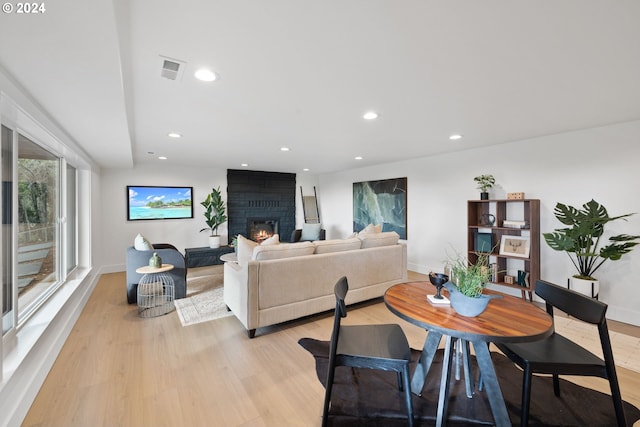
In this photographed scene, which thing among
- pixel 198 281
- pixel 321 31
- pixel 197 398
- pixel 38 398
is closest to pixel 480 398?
pixel 197 398

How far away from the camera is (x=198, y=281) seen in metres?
4.65

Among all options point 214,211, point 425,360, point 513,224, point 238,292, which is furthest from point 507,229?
point 214,211

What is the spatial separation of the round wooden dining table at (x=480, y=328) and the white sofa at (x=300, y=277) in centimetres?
134

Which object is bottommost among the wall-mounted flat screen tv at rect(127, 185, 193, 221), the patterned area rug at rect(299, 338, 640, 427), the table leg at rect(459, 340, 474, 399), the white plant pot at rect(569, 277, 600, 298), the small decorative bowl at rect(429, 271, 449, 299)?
the patterned area rug at rect(299, 338, 640, 427)

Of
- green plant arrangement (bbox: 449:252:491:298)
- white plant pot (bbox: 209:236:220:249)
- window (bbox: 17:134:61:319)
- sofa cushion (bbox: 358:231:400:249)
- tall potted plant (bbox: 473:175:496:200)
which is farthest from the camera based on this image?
white plant pot (bbox: 209:236:220:249)

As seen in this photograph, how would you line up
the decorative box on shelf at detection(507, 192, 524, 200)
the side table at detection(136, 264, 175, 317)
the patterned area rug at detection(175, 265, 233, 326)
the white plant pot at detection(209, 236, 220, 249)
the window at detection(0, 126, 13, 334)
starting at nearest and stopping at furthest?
the window at detection(0, 126, 13, 334), the patterned area rug at detection(175, 265, 233, 326), the side table at detection(136, 264, 175, 317), the decorative box on shelf at detection(507, 192, 524, 200), the white plant pot at detection(209, 236, 220, 249)

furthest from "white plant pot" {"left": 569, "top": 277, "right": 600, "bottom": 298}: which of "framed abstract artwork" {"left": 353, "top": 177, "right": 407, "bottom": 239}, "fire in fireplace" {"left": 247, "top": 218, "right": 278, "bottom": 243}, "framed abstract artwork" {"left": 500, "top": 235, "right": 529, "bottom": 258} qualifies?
"fire in fireplace" {"left": 247, "top": 218, "right": 278, "bottom": 243}

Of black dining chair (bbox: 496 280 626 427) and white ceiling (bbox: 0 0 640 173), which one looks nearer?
white ceiling (bbox: 0 0 640 173)

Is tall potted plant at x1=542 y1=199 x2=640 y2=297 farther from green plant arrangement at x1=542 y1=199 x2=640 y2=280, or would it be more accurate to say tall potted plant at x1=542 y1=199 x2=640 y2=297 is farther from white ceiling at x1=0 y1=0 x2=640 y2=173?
white ceiling at x1=0 y1=0 x2=640 y2=173

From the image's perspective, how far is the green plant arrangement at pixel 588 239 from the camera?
9.49 ft

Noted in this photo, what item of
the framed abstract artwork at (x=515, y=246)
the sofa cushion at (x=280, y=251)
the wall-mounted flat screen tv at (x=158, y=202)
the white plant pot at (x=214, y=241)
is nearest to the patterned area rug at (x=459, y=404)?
the sofa cushion at (x=280, y=251)

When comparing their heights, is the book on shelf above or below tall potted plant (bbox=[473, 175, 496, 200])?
below

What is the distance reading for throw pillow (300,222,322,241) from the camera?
693 cm

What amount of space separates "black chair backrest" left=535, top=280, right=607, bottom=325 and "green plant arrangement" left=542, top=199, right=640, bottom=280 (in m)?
1.73
